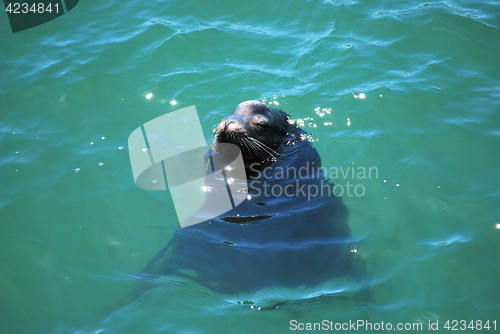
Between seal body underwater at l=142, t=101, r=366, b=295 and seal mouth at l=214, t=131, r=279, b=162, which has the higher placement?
seal mouth at l=214, t=131, r=279, b=162

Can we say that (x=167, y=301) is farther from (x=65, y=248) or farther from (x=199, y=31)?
(x=199, y=31)

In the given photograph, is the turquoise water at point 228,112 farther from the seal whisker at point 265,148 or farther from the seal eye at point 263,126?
the seal eye at point 263,126

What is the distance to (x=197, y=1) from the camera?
9.77 meters

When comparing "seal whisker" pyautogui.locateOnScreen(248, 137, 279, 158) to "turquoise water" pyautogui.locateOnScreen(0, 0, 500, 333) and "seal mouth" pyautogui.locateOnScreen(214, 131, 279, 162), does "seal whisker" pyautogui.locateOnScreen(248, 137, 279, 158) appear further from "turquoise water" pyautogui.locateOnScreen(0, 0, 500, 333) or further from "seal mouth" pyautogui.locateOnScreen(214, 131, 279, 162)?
"turquoise water" pyautogui.locateOnScreen(0, 0, 500, 333)

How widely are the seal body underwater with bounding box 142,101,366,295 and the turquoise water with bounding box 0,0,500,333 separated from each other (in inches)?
10.3

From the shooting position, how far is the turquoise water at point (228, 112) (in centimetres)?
509

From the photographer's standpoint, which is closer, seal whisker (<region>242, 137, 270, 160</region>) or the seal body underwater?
the seal body underwater

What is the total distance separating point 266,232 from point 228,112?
2.86 meters

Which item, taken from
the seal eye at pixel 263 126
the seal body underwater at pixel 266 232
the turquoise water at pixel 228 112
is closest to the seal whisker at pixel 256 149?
the seal body underwater at pixel 266 232

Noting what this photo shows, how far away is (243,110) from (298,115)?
141 centimetres

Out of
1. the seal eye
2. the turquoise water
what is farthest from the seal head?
the turquoise water

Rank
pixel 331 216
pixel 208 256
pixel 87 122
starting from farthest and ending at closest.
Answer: pixel 87 122 < pixel 331 216 < pixel 208 256

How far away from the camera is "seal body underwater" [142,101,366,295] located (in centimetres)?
527

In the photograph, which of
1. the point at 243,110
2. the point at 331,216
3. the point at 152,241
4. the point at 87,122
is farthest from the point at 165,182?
the point at 331,216
